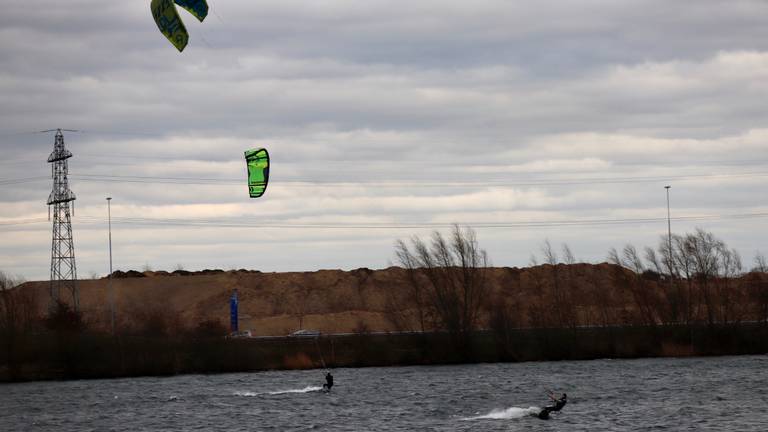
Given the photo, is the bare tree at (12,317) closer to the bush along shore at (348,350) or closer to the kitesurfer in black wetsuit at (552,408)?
the bush along shore at (348,350)

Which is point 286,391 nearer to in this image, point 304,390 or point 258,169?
point 304,390

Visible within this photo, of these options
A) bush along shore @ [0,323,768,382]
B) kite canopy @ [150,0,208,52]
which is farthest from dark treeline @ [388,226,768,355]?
kite canopy @ [150,0,208,52]

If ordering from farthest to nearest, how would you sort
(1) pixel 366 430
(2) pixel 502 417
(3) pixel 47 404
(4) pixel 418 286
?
(4) pixel 418 286, (3) pixel 47 404, (2) pixel 502 417, (1) pixel 366 430

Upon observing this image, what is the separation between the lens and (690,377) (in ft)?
233

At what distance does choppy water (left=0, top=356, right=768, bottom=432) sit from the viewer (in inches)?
2102

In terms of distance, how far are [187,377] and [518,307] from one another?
28.1 metres

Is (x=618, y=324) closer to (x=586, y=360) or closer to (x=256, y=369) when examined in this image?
(x=586, y=360)

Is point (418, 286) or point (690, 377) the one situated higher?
point (418, 286)

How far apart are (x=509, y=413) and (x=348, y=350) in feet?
113

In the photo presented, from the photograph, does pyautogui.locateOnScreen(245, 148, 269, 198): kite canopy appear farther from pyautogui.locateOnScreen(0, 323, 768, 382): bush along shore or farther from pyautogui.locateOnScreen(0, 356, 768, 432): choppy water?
pyautogui.locateOnScreen(0, 323, 768, 382): bush along shore

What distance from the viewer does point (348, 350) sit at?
89.2 meters

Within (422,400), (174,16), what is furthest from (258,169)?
(422,400)

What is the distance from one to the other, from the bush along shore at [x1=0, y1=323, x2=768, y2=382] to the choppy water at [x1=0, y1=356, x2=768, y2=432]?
2.45 metres

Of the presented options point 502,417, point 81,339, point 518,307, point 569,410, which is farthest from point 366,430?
point 518,307
